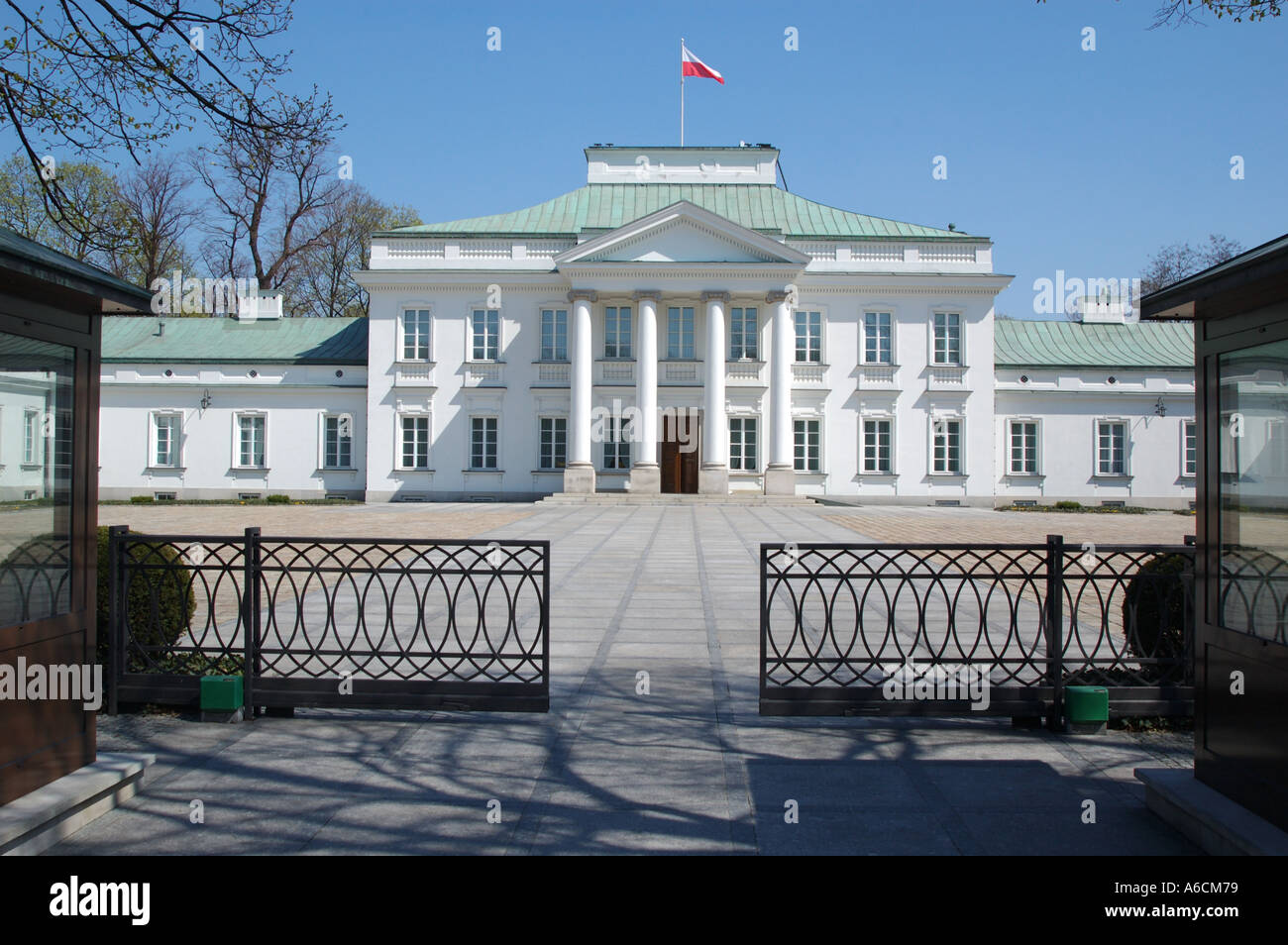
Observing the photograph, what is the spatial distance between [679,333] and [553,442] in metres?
6.54

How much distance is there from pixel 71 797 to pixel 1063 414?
3739 cm

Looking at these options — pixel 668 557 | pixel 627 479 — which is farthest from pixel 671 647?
pixel 627 479

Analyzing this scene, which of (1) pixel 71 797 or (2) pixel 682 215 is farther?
(2) pixel 682 215

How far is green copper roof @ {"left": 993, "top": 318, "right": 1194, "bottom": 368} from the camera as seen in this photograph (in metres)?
36.4

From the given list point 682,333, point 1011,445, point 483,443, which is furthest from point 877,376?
point 483,443

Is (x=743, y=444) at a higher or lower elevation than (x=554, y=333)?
lower

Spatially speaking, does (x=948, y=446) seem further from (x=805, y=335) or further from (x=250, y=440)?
(x=250, y=440)

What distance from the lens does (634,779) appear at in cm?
504

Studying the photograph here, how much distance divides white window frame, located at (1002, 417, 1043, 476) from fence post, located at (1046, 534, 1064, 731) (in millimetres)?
32196

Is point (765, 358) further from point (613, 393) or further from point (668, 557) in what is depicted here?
point (668, 557)

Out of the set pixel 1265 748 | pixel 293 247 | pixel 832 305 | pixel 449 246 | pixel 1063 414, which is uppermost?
pixel 293 247
